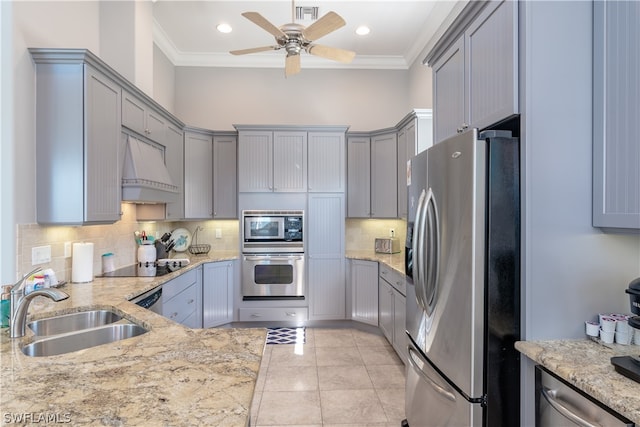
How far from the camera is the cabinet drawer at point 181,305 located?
9.32 ft

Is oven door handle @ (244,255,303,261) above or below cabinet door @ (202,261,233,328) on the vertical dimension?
above

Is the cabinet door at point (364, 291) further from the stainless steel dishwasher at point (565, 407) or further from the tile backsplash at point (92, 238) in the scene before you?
the stainless steel dishwasher at point (565, 407)

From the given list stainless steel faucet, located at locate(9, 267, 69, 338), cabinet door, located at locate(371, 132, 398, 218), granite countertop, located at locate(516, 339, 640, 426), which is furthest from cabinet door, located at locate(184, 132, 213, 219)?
granite countertop, located at locate(516, 339, 640, 426)

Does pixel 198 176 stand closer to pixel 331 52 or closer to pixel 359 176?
pixel 359 176

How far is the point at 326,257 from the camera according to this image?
13.4 feet

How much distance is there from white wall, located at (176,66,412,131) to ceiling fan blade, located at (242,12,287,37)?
1.94 m

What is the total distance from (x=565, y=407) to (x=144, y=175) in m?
3.02

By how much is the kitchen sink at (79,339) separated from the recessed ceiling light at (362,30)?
370cm

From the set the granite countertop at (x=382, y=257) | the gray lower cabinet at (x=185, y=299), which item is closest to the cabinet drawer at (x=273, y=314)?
the gray lower cabinet at (x=185, y=299)

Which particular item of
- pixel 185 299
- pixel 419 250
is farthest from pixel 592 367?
pixel 185 299

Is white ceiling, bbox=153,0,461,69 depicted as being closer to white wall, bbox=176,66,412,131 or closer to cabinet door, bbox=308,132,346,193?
white wall, bbox=176,66,412,131

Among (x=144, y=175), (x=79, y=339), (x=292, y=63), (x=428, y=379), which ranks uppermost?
(x=292, y=63)

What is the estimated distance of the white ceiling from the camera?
340 centimetres

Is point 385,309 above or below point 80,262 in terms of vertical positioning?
below
